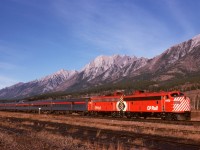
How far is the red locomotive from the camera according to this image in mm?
42344

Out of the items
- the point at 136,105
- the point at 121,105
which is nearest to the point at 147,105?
the point at 136,105

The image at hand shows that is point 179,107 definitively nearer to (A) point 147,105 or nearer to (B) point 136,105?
(A) point 147,105

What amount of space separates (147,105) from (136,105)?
3.50 metres

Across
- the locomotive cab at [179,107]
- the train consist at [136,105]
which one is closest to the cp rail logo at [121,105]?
the train consist at [136,105]

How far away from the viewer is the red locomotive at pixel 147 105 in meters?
42.3

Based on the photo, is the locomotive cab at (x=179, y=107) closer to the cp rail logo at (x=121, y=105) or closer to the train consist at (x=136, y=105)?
the train consist at (x=136, y=105)

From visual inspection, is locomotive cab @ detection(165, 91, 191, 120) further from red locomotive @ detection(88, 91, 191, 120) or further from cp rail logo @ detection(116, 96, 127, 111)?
cp rail logo @ detection(116, 96, 127, 111)

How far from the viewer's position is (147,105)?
47.5m

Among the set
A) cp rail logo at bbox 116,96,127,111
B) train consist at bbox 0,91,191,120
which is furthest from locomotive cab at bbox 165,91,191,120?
cp rail logo at bbox 116,96,127,111

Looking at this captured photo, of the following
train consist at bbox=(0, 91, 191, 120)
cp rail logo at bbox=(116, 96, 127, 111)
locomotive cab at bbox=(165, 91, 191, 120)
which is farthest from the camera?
cp rail logo at bbox=(116, 96, 127, 111)

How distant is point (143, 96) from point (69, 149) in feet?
107

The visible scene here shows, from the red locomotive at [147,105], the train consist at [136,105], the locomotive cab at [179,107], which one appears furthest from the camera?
the train consist at [136,105]

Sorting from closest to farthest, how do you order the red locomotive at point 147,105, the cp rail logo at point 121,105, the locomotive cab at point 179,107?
the locomotive cab at point 179,107
the red locomotive at point 147,105
the cp rail logo at point 121,105

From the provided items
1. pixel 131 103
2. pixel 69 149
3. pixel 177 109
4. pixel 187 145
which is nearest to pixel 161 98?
pixel 177 109
